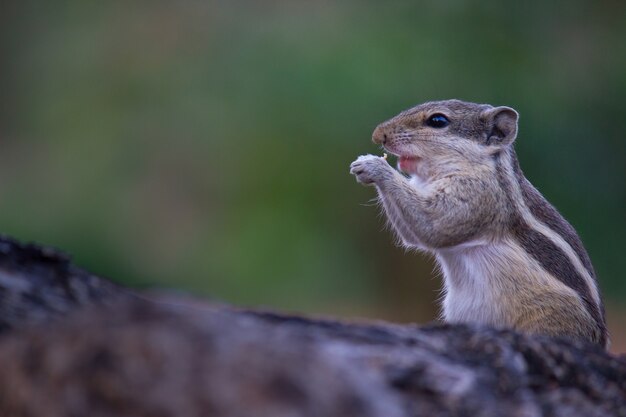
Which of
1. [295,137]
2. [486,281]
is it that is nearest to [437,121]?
[486,281]

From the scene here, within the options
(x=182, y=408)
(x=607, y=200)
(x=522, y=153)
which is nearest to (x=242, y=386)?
(x=182, y=408)

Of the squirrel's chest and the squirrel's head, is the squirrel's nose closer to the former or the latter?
the squirrel's head

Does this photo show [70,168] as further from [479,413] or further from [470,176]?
[479,413]

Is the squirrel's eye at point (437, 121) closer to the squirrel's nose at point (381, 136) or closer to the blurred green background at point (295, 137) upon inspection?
the squirrel's nose at point (381, 136)

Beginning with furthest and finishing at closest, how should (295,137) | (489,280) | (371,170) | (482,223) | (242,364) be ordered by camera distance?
(295,137)
(371,170)
(482,223)
(489,280)
(242,364)

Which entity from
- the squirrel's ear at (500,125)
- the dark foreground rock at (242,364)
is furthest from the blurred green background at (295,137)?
the dark foreground rock at (242,364)

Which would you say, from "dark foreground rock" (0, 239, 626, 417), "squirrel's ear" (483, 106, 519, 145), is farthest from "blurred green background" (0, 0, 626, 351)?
"dark foreground rock" (0, 239, 626, 417)

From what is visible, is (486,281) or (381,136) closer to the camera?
(486,281)

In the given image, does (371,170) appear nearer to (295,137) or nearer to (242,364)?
(242,364)
